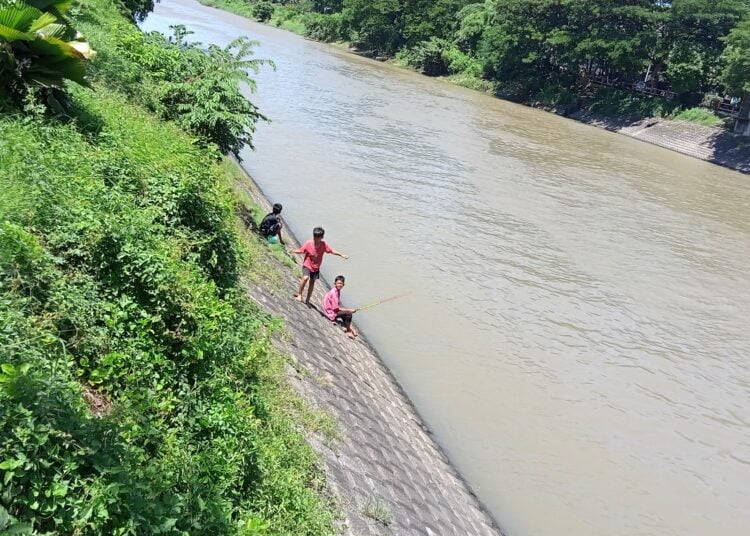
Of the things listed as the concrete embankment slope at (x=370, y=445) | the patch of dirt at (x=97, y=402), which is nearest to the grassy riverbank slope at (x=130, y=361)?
the patch of dirt at (x=97, y=402)

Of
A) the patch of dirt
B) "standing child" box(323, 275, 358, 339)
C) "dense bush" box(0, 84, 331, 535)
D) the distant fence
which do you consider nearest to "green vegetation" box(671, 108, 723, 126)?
the distant fence

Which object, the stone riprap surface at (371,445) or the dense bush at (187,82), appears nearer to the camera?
the stone riprap surface at (371,445)

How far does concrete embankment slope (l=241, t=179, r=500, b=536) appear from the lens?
547 cm

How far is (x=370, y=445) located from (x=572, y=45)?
1967 inches

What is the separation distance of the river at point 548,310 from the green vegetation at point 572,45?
58.0ft

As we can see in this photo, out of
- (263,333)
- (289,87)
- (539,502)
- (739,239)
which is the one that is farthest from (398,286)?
(289,87)

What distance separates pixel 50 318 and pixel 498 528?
5.44 meters

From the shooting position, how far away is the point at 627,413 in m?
9.88

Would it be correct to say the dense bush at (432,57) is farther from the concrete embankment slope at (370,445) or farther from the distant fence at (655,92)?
the concrete embankment slope at (370,445)

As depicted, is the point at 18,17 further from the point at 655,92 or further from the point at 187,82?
the point at 655,92

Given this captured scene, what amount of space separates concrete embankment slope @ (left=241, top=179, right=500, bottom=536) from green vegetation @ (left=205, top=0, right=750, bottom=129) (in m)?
35.9

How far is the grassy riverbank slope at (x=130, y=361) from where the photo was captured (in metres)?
2.95

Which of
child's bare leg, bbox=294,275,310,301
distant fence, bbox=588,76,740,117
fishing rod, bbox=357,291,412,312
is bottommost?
fishing rod, bbox=357,291,412,312

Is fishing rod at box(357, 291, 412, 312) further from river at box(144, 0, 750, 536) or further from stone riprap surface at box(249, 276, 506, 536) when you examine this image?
stone riprap surface at box(249, 276, 506, 536)
